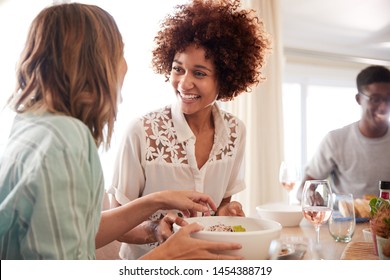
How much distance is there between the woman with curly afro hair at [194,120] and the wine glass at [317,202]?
14 centimetres

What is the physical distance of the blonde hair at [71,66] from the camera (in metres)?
0.49

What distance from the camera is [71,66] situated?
494 millimetres

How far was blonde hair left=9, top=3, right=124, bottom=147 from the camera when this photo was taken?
0.49 m

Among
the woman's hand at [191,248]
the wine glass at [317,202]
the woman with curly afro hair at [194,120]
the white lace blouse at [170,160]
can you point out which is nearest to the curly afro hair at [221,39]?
the woman with curly afro hair at [194,120]

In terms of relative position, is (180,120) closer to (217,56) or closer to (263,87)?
(217,56)

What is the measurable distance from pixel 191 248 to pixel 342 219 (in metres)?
0.39

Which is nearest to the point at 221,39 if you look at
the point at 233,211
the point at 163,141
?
the point at 163,141

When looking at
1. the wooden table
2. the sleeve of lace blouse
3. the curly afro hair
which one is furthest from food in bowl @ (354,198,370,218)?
the curly afro hair

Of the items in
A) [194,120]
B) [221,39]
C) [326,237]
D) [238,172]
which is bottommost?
[326,237]

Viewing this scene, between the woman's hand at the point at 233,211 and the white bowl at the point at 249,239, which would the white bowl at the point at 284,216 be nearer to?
the woman's hand at the point at 233,211

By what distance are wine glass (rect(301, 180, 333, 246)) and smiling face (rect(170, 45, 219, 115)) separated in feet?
1.02

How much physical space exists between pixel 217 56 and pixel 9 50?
44cm

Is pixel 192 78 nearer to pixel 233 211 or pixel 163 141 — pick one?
pixel 163 141
